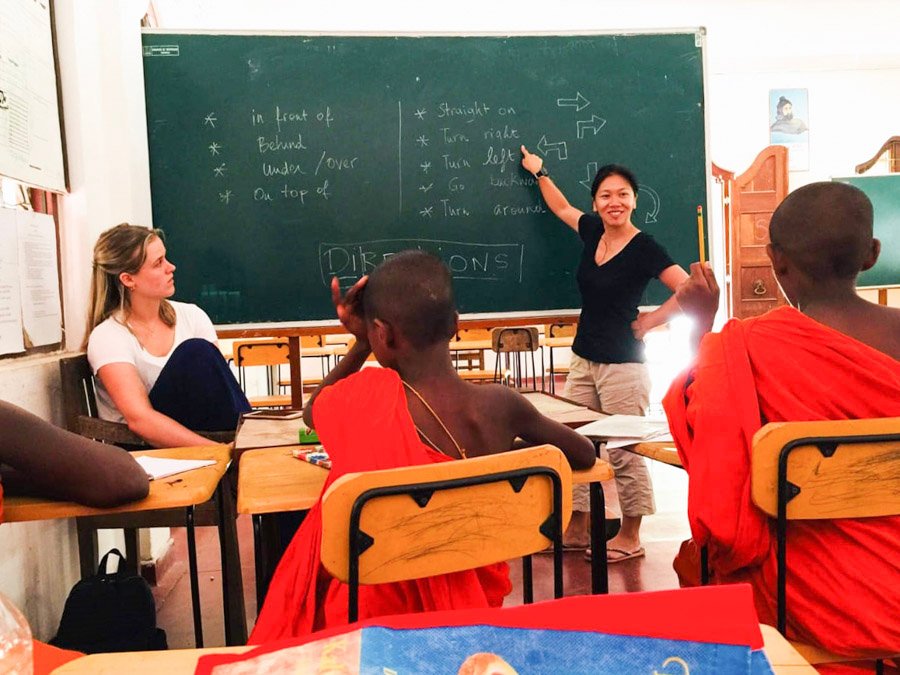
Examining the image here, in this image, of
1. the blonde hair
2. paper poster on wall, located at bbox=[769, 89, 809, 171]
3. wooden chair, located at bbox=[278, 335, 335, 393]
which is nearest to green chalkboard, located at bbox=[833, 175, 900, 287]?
paper poster on wall, located at bbox=[769, 89, 809, 171]

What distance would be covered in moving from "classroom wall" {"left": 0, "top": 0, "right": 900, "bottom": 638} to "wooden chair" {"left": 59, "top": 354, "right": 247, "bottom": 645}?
0.05m

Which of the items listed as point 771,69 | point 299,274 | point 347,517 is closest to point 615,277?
point 299,274

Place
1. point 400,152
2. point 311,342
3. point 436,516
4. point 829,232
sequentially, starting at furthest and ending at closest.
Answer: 1. point 311,342
2. point 400,152
3. point 829,232
4. point 436,516

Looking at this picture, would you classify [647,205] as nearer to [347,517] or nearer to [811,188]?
[811,188]

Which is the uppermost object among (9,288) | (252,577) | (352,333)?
(9,288)

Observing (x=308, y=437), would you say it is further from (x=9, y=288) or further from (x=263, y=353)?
(x=263, y=353)

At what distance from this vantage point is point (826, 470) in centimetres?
136

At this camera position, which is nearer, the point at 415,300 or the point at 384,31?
the point at 415,300

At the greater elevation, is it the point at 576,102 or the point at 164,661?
the point at 576,102

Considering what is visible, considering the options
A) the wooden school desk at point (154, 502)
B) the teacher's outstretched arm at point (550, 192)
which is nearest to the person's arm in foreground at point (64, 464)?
the wooden school desk at point (154, 502)

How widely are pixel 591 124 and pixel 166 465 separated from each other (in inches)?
96.2

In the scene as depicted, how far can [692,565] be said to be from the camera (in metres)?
1.77

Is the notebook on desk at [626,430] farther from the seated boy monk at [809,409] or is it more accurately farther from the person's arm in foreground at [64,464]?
the person's arm in foreground at [64,464]

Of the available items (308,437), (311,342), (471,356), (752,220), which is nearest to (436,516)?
(308,437)
